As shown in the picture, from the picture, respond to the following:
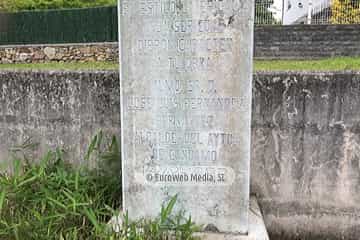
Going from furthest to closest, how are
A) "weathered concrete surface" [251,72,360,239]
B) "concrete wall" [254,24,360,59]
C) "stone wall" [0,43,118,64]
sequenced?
"stone wall" [0,43,118,64], "concrete wall" [254,24,360,59], "weathered concrete surface" [251,72,360,239]

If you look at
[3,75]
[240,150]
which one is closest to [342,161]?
[240,150]

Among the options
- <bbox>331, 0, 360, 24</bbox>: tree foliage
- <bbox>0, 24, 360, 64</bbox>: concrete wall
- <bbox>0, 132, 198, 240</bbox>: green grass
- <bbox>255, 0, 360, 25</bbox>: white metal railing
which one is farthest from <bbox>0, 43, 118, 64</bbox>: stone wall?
<bbox>0, 132, 198, 240</bbox>: green grass

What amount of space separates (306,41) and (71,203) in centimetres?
1047

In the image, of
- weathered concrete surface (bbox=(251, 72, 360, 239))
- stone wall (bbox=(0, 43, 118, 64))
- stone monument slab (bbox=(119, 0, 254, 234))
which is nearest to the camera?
stone monument slab (bbox=(119, 0, 254, 234))

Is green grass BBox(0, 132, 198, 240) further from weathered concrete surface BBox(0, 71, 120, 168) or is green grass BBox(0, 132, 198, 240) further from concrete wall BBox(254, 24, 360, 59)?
concrete wall BBox(254, 24, 360, 59)

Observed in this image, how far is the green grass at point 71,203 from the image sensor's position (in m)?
2.91

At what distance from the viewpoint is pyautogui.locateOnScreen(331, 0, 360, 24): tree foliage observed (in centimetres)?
1491

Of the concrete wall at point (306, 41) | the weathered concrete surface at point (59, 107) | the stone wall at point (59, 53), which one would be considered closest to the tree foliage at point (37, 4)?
the stone wall at point (59, 53)

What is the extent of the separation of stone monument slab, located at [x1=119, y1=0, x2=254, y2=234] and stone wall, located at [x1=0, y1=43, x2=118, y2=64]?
11.0 meters

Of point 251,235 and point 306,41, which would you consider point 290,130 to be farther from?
point 306,41

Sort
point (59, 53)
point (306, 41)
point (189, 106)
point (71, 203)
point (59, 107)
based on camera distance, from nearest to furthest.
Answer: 1. point (189, 106)
2. point (71, 203)
3. point (59, 107)
4. point (306, 41)
5. point (59, 53)

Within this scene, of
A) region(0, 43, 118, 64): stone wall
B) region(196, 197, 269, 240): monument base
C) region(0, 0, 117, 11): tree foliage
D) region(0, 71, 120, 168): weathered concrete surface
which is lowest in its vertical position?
region(196, 197, 269, 240): monument base

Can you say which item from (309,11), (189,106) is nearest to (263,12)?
(309,11)

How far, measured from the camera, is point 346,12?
1503 cm
